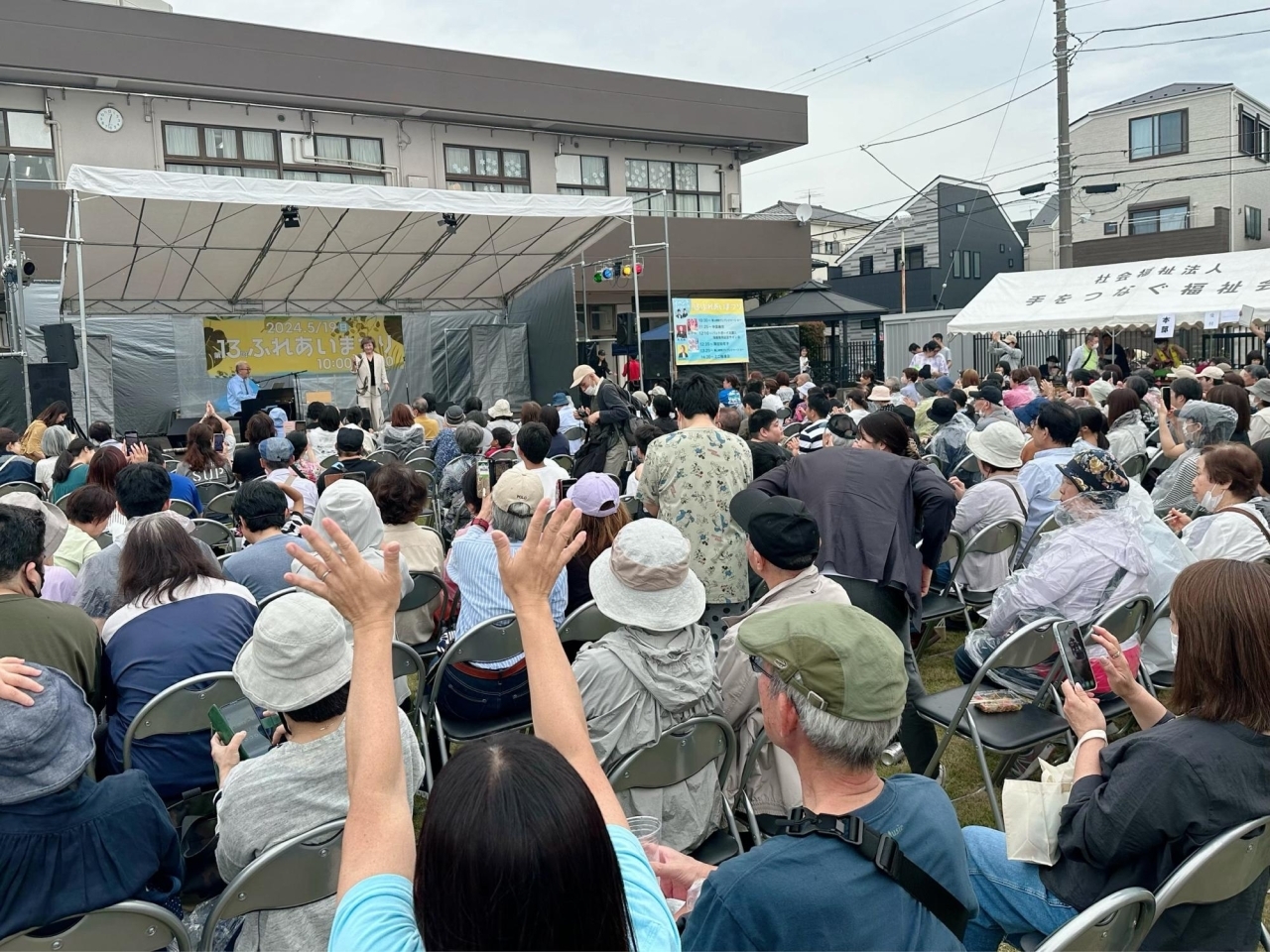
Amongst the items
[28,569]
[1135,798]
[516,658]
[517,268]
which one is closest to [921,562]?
[516,658]

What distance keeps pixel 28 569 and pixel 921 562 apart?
3.18 m

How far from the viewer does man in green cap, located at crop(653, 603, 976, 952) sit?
1311 mm

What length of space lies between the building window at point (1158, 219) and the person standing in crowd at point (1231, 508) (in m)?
28.7

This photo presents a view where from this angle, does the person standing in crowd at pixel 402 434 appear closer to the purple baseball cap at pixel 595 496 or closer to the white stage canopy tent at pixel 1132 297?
the purple baseball cap at pixel 595 496

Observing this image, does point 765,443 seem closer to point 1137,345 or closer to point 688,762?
point 688,762

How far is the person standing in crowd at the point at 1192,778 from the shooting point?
5.58 ft

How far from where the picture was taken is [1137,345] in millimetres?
22344

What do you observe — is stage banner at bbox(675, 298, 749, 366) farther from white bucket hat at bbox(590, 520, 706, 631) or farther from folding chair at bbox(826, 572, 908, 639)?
white bucket hat at bbox(590, 520, 706, 631)

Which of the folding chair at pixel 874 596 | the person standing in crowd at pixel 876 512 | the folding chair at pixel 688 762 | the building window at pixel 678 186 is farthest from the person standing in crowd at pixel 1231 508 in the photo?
the building window at pixel 678 186

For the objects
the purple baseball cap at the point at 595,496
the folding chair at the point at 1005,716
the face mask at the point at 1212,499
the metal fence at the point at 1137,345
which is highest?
the metal fence at the point at 1137,345

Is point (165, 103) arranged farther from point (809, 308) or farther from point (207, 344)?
point (809, 308)

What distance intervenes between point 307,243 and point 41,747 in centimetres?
1384

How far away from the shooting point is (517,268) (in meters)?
17.3

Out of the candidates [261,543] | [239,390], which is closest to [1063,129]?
[239,390]
